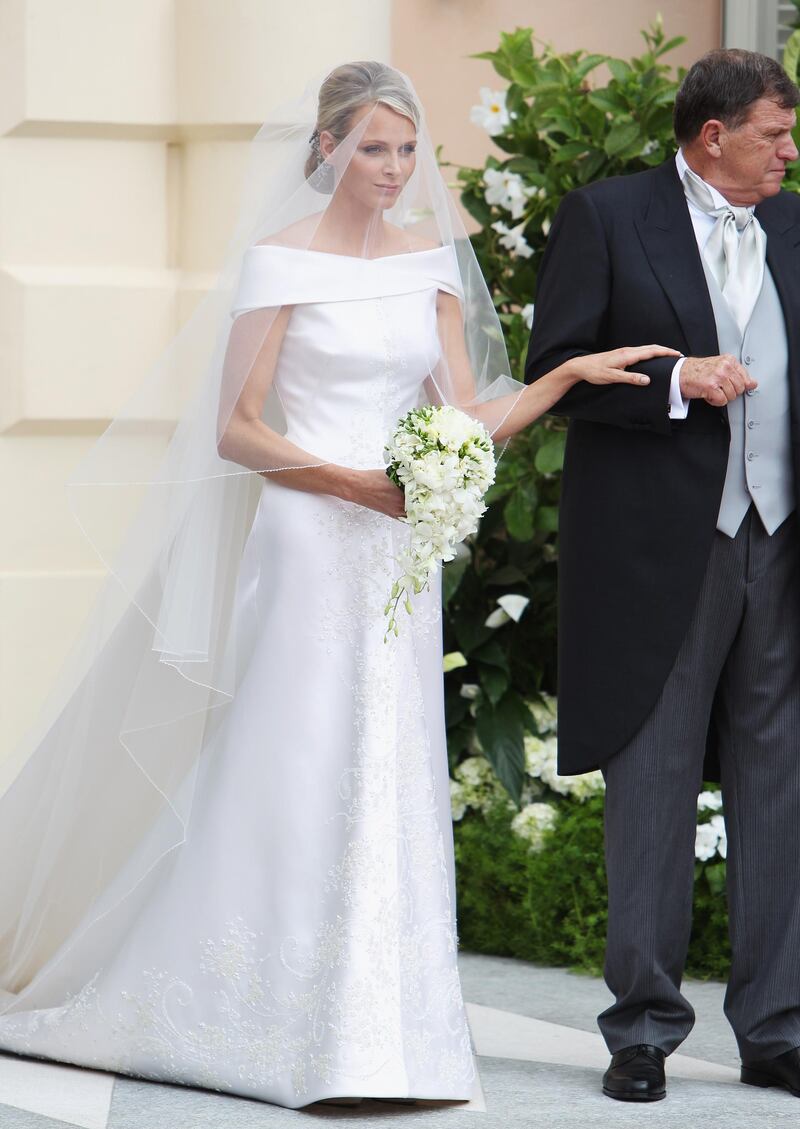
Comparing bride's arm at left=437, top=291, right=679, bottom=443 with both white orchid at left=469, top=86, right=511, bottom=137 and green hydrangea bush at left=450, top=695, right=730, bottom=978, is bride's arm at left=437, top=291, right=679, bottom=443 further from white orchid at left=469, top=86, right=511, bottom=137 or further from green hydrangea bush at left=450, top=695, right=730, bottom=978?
white orchid at left=469, top=86, right=511, bottom=137

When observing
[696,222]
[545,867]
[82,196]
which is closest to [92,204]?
[82,196]

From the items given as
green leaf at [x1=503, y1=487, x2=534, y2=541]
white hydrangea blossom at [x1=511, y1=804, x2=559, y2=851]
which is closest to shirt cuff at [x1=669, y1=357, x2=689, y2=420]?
green leaf at [x1=503, y1=487, x2=534, y2=541]

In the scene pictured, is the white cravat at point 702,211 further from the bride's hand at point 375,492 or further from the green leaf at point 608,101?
the green leaf at point 608,101

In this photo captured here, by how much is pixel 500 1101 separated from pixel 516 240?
108 inches

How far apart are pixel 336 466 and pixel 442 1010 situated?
106 cm

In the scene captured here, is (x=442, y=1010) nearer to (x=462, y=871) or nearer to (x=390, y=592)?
(x=390, y=592)

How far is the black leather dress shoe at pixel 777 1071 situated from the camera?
3.46 metres

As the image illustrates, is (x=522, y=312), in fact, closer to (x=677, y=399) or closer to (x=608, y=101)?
(x=608, y=101)

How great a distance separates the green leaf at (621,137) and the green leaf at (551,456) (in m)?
0.84

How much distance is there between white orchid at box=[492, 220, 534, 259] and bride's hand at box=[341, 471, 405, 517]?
6.82 ft

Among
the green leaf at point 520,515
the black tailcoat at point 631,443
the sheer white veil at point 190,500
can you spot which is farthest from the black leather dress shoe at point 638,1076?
the green leaf at point 520,515

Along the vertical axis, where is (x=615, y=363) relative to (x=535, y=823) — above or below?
above

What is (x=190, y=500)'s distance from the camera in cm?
363

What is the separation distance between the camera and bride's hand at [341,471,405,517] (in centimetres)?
339
